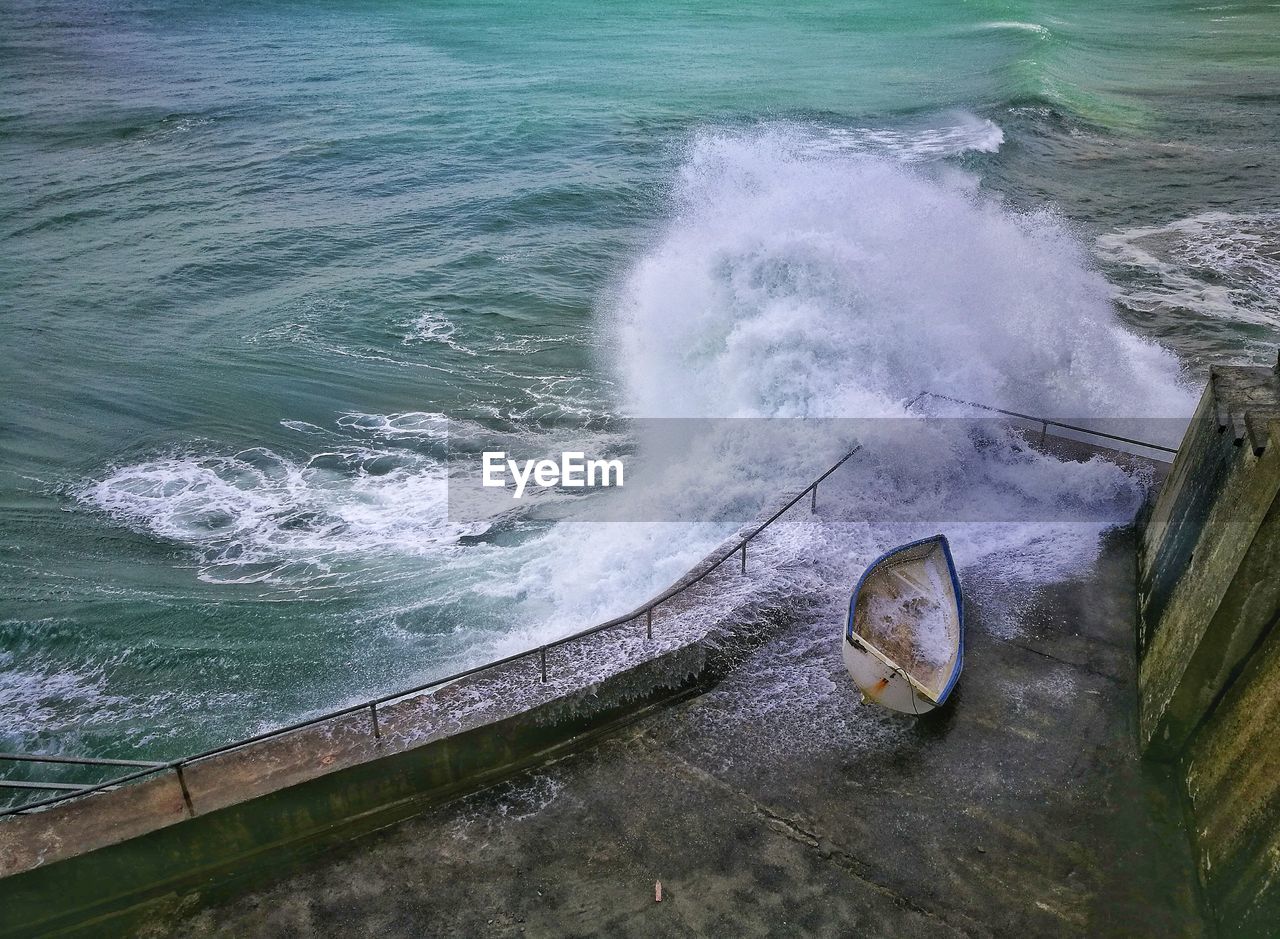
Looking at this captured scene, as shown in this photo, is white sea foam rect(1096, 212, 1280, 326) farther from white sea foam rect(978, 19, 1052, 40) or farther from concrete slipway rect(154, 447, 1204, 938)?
white sea foam rect(978, 19, 1052, 40)

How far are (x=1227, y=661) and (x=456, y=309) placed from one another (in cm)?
1737

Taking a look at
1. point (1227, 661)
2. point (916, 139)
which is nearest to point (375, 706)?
point (1227, 661)

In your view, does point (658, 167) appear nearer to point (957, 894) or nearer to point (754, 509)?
point (754, 509)

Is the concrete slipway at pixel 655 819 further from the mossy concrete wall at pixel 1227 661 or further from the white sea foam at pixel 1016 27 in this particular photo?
the white sea foam at pixel 1016 27

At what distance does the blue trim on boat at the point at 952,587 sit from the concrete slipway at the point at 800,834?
1.13 feet

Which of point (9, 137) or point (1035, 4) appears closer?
point (9, 137)

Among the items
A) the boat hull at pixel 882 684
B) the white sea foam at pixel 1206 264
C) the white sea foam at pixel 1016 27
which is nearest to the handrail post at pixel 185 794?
the boat hull at pixel 882 684

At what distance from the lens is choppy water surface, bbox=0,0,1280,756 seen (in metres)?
11.4

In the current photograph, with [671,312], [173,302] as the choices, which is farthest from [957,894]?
[173,302]

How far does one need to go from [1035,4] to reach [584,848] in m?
74.9

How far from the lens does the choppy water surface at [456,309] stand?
37.3 feet

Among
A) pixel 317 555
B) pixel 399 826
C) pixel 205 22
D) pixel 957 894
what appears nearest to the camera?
pixel 957 894

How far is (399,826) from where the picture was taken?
7.27 meters
